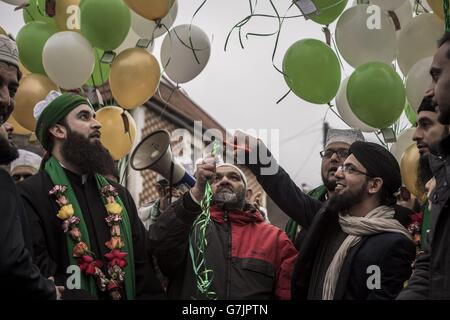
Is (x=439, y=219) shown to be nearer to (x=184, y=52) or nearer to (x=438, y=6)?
(x=438, y=6)

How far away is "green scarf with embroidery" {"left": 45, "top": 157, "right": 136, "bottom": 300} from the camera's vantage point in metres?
3.84

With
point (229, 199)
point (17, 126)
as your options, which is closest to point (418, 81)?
point (229, 199)

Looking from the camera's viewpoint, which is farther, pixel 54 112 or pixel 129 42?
pixel 129 42

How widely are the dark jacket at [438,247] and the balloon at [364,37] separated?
4.93ft

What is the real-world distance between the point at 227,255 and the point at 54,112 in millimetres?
1346

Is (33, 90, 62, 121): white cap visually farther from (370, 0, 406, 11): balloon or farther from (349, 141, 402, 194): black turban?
(370, 0, 406, 11): balloon

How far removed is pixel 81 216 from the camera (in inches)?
156

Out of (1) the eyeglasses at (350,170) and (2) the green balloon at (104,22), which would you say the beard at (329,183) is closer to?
(1) the eyeglasses at (350,170)

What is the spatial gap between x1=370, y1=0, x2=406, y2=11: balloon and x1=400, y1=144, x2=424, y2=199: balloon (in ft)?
2.93

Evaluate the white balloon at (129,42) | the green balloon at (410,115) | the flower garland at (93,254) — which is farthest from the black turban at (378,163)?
the white balloon at (129,42)

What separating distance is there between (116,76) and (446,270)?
2.60 metres

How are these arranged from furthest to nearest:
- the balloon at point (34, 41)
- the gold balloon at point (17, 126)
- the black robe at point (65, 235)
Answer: the gold balloon at point (17, 126) → the balloon at point (34, 41) → the black robe at point (65, 235)

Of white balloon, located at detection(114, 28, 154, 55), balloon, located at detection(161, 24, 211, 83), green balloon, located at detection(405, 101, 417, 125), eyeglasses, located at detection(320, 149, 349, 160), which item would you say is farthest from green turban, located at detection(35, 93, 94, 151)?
green balloon, located at detection(405, 101, 417, 125)

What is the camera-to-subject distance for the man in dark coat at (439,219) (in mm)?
2902
